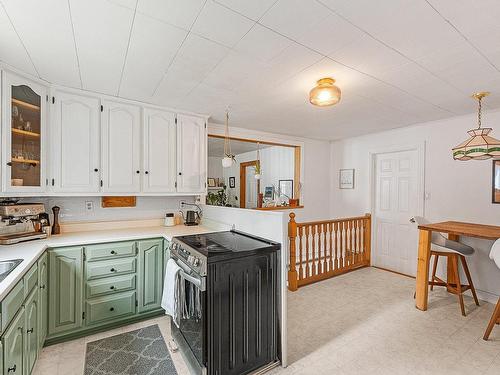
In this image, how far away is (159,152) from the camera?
2988 millimetres

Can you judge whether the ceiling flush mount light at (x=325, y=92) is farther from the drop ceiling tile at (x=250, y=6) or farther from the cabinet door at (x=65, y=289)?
the cabinet door at (x=65, y=289)

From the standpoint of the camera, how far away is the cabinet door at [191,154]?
3131 millimetres

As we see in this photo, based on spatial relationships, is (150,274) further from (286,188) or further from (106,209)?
(286,188)

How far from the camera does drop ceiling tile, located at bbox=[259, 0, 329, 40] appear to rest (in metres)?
1.34

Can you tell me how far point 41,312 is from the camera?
2.00 m

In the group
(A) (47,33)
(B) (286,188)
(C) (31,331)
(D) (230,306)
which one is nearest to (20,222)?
(C) (31,331)

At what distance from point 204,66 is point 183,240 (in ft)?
4.68

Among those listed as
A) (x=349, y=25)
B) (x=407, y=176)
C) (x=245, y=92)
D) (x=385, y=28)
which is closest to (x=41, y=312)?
(x=245, y=92)

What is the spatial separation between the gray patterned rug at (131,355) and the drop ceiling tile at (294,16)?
2492mm

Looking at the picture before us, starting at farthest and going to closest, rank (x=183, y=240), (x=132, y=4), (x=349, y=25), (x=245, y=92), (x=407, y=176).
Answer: (x=407, y=176) < (x=245, y=92) < (x=183, y=240) < (x=349, y=25) < (x=132, y=4)

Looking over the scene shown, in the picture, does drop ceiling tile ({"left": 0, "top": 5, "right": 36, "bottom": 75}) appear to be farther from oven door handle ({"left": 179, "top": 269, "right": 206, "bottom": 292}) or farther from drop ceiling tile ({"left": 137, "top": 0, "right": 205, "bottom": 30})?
oven door handle ({"left": 179, "top": 269, "right": 206, "bottom": 292})

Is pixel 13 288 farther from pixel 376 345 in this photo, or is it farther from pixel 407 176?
pixel 407 176

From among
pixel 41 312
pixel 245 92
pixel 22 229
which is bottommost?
pixel 41 312

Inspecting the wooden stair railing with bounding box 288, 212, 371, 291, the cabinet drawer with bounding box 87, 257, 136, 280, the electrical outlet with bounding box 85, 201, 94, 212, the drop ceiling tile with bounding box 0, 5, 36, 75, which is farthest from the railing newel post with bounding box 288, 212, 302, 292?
the drop ceiling tile with bounding box 0, 5, 36, 75
